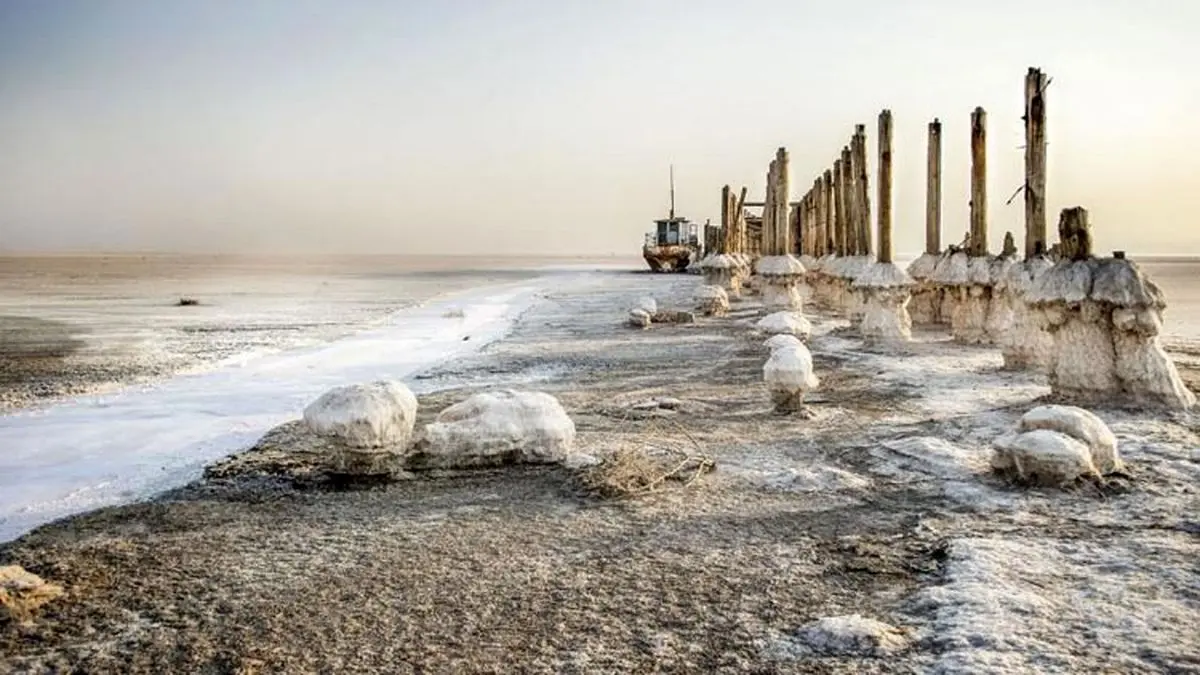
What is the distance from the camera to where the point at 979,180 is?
1614cm

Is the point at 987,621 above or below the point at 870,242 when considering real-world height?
below

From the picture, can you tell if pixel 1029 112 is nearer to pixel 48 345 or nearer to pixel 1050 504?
pixel 1050 504

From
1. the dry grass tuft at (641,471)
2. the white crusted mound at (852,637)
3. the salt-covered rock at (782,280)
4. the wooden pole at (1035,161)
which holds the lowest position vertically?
the white crusted mound at (852,637)

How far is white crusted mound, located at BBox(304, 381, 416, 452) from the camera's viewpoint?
7430 millimetres

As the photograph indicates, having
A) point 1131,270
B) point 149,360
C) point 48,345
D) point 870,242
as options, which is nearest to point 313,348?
point 149,360

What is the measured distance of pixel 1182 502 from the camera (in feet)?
20.6

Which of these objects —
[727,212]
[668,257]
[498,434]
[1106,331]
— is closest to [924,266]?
[1106,331]

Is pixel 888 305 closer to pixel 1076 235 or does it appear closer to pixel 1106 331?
pixel 1076 235

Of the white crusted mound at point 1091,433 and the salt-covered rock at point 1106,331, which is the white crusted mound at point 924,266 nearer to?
the salt-covered rock at point 1106,331

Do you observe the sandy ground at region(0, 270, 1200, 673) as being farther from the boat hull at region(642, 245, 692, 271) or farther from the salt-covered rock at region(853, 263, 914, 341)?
the boat hull at region(642, 245, 692, 271)

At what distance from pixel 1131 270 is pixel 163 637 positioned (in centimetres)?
929

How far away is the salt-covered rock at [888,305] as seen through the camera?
16.5m

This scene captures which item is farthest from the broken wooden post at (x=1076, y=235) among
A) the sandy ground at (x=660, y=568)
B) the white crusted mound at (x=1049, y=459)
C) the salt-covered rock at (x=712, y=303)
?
the salt-covered rock at (x=712, y=303)

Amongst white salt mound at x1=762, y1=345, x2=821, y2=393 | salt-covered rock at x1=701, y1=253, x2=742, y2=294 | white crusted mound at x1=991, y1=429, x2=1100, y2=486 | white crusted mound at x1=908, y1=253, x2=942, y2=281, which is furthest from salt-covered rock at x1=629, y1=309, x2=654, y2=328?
white crusted mound at x1=991, y1=429, x2=1100, y2=486
